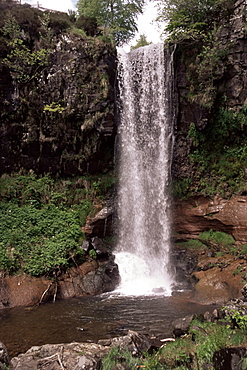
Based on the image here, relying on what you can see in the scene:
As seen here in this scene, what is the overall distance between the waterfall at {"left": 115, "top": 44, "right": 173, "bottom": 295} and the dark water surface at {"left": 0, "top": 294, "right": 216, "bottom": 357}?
12.7ft

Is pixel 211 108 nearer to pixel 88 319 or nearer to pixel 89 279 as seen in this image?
pixel 89 279

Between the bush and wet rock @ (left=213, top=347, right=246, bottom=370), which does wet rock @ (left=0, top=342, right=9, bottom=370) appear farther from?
the bush

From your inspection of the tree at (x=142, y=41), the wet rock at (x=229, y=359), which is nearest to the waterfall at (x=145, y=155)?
the wet rock at (x=229, y=359)

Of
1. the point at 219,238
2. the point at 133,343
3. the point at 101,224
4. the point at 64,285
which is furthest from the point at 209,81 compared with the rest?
the point at 133,343

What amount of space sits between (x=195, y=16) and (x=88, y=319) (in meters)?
17.2

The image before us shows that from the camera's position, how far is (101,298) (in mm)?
11156

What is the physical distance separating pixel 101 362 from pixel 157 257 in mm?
9543

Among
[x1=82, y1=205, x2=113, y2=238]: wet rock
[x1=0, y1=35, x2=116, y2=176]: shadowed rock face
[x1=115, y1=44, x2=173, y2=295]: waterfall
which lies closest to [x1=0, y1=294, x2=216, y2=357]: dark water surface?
[x1=115, y1=44, x2=173, y2=295]: waterfall

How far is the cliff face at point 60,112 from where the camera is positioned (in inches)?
632

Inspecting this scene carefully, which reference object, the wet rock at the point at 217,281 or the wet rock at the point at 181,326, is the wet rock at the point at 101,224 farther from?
the wet rock at the point at 181,326

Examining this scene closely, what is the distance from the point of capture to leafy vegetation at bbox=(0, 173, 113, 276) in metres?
12.1

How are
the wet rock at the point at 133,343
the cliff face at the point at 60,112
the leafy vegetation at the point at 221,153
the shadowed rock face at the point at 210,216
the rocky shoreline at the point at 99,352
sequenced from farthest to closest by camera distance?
the cliff face at the point at 60,112, the leafy vegetation at the point at 221,153, the shadowed rock face at the point at 210,216, the wet rock at the point at 133,343, the rocky shoreline at the point at 99,352

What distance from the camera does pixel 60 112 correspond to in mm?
16094

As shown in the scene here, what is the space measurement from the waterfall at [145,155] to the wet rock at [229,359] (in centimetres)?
962
